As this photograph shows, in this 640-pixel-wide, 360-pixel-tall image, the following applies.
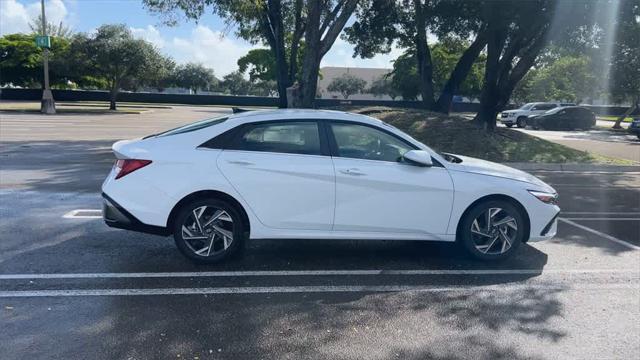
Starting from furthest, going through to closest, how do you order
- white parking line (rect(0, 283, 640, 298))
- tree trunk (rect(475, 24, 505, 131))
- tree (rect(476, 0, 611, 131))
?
tree trunk (rect(475, 24, 505, 131)) → tree (rect(476, 0, 611, 131)) → white parking line (rect(0, 283, 640, 298))

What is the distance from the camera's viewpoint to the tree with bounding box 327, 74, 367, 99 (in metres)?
81.1

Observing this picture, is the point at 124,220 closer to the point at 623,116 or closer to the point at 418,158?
the point at 418,158

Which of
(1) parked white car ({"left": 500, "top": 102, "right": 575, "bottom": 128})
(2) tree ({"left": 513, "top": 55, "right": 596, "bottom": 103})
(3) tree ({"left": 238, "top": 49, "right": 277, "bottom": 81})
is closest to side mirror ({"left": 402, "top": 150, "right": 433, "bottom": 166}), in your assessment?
(1) parked white car ({"left": 500, "top": 102, "right": 575, "bottom": 128})

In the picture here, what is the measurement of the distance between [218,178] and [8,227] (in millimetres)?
3231

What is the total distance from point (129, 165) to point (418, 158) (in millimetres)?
2891

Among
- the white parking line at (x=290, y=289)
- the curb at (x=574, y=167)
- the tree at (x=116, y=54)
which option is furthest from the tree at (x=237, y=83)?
the white parking line at (x=290, y=289)

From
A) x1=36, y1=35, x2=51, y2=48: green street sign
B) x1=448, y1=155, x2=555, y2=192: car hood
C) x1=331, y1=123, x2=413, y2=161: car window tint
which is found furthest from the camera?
x1=36, y1=35, x2=51, y2=48: green street sign

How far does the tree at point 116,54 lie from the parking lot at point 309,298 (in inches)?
1262

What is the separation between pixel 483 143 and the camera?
15297 mm

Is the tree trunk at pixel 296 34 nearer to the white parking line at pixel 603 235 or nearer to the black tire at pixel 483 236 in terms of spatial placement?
the white parking line at pixel 603 235

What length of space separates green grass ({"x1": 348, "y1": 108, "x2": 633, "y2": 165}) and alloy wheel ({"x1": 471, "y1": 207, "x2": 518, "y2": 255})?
9016mm

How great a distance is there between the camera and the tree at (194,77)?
87.2 meters

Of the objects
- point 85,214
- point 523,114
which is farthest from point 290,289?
point 523,114

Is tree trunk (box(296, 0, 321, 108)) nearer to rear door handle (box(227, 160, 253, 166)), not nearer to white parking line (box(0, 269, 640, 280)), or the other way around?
rear door handle (box(227, 160, 253, 166))
